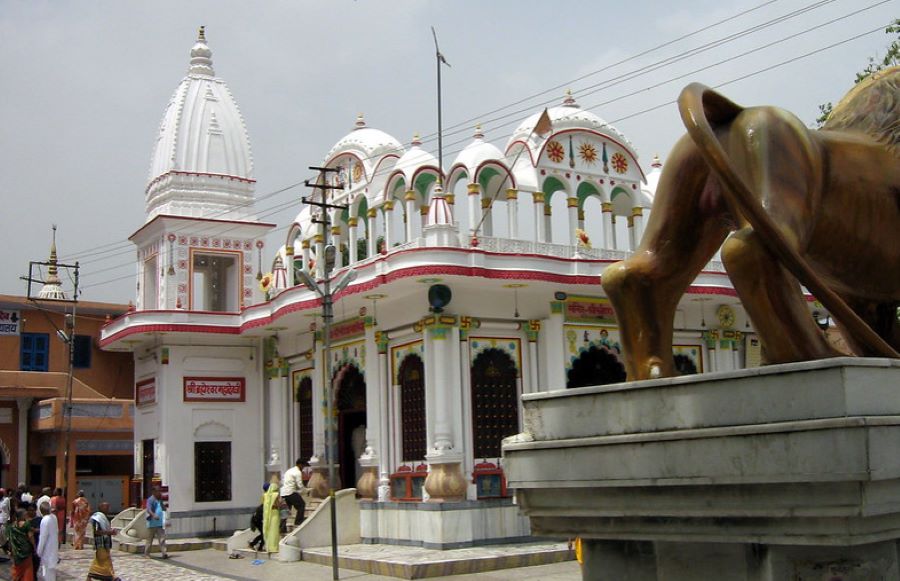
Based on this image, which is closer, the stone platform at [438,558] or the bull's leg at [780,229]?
the bull's leg at [780,229]

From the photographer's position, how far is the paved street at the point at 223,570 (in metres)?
15.3

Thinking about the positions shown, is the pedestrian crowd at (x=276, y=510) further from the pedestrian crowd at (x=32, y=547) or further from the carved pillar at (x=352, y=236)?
the pedestrian crowd at (x=32, y=547)

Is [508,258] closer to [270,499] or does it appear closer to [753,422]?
[270,499]

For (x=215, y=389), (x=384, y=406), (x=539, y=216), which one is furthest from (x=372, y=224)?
(x=215, y=389)

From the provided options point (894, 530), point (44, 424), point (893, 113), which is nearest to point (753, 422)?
point (894, 530)

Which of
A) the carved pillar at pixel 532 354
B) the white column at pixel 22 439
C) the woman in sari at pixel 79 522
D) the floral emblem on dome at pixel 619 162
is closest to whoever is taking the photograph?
the carved pillar at pixel 532 354

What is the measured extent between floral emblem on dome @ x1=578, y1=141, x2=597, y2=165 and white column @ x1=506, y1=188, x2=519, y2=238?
1850 millimetres

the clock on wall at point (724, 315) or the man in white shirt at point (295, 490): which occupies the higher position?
the clock on wall at point (724, 315)

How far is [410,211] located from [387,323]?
217 centimetres

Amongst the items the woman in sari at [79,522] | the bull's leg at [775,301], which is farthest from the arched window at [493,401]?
the bull's leg at [775,301]

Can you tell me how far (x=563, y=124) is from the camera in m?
19.6

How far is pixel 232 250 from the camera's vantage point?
2514cm

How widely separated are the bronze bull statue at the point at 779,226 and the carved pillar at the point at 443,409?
12.3 meters

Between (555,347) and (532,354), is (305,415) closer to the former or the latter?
(532,354)
